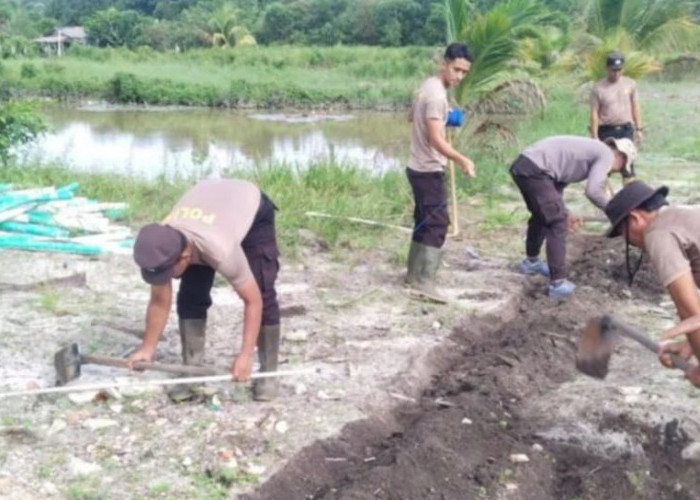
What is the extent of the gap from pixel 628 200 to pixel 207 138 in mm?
20742

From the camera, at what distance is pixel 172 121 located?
29.5 metres

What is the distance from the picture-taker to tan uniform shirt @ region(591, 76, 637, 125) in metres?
10.2

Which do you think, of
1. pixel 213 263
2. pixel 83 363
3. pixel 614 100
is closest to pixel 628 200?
pixel 213 263

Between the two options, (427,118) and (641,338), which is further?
(427,118)

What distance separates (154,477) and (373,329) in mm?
2342

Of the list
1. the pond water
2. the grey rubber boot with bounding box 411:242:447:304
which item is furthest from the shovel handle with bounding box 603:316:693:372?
the pond water

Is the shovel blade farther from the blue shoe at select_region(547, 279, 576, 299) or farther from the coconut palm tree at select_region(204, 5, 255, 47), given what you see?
the coconut palm tree at select_region(204, 5, 255, 47)

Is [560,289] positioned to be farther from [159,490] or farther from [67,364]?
[159,490]

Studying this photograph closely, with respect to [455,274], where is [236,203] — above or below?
above

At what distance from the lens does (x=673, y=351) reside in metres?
3.88

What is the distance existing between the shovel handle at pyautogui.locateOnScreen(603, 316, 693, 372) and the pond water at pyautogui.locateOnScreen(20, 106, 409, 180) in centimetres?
743

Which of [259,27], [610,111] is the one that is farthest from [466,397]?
[259,27]

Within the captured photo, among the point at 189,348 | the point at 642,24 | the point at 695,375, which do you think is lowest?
the point at 189,348

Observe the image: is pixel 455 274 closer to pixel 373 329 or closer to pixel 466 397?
pixel 373 329
